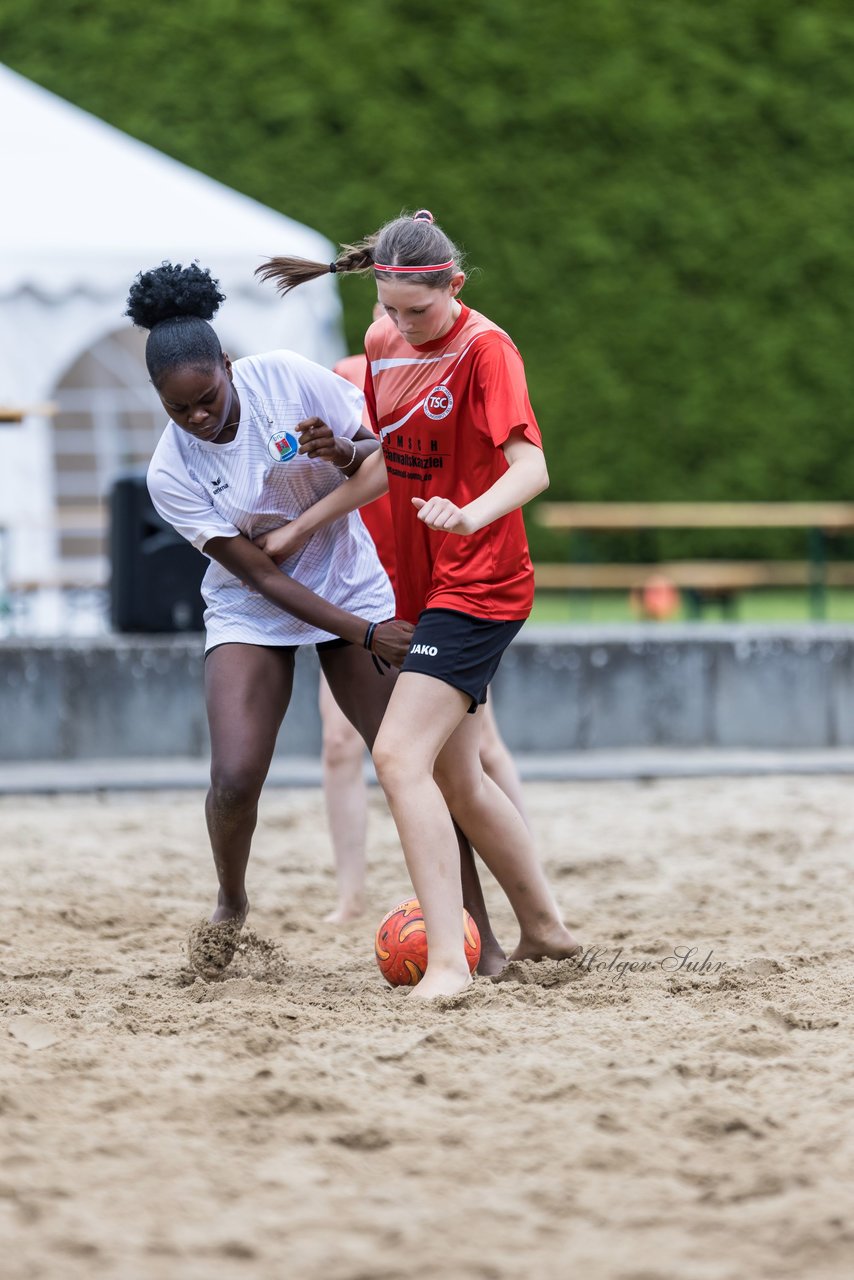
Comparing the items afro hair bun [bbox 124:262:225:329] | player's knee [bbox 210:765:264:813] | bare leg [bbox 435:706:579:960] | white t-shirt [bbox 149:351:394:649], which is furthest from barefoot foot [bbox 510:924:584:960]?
afro hair bun [bbox 124:262:225:329]

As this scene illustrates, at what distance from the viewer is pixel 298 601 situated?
3.80 meters

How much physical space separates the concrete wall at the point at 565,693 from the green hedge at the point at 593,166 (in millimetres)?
8035

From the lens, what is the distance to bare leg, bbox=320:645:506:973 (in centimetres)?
399

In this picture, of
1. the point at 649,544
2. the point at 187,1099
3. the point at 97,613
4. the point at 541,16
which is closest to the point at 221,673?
the point at 187,1099

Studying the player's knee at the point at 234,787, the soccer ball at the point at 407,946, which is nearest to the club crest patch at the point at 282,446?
the player's knee at the point at 234,787

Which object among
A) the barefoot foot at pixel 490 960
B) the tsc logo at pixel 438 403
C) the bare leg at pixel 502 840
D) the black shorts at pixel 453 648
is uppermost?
the tsc logo at pixel 438 403

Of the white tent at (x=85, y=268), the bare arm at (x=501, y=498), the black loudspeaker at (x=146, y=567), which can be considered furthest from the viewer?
the white tent at (x=85, y=268)

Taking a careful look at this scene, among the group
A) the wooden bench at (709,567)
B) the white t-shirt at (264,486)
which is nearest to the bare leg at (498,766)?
the white t-shirt at (264,486)

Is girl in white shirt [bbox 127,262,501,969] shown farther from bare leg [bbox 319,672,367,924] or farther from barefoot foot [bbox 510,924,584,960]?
bare leg [bbox 319,672,367,924]

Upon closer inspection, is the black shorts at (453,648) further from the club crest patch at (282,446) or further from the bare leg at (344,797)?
the bare leg at (344,797)

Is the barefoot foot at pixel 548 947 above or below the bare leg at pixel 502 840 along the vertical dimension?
below

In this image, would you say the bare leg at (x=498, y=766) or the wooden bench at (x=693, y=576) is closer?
the bare leg at (x=498, y=766)

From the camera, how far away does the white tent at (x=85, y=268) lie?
1048 cm

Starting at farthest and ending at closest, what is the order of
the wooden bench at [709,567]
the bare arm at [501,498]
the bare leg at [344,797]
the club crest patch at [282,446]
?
the wooden bench at [709,567]
the bare leg at [344,797]
the club crest patch at [282,446]
the bare arm at [501,498]
